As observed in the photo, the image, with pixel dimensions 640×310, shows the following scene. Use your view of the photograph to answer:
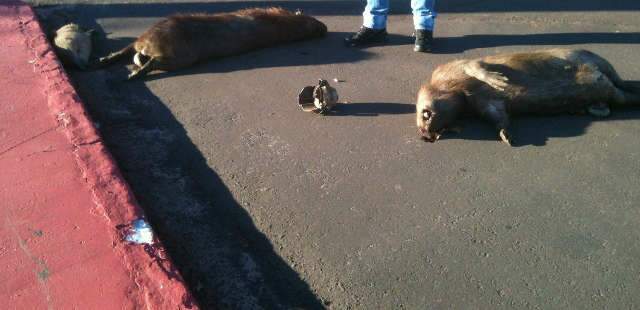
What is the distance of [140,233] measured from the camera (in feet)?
10.5

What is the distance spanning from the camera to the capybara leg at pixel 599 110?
15.0 feet

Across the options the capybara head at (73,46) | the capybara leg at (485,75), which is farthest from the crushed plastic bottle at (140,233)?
the capybara head at (73,46)

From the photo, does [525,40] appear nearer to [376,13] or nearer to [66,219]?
[376,13]

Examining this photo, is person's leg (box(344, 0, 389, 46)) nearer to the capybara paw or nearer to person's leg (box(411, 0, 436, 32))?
person's leg (box(411, 0, 436, 32))

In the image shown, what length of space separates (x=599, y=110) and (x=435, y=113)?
1.38 meters

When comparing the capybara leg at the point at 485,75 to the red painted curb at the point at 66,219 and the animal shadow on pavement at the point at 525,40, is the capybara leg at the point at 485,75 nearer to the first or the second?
the animal shadow on pavement at the point at 525,40

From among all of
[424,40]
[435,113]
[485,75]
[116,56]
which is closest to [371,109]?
[435,113]

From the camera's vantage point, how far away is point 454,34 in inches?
253

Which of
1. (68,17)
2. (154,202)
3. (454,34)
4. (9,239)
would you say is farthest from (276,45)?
(9,239)

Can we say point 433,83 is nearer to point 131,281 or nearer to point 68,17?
point 131,281

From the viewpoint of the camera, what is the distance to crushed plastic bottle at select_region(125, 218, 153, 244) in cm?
315

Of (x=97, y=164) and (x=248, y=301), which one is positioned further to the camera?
(x=97, y=164)

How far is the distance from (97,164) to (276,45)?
290 centimetres

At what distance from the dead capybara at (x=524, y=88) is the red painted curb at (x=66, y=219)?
7.36 ft
